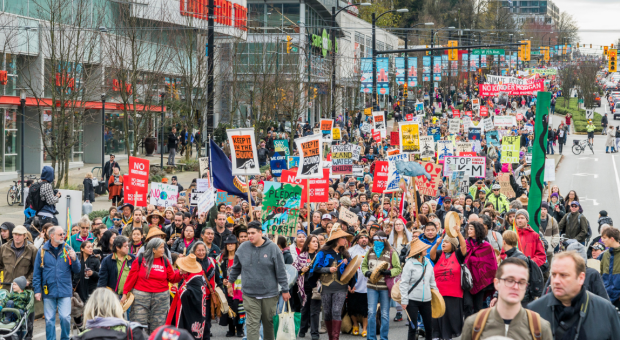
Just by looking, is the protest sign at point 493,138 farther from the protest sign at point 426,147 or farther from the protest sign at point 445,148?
the protest sign at point 426,147

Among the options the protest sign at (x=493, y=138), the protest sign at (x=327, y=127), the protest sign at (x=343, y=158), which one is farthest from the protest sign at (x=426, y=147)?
the protest sign at (x=493, y=138)

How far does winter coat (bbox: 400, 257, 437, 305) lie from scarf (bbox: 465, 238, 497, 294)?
1.63 ft

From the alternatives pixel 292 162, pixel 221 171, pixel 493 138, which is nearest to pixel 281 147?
pixel 292 162

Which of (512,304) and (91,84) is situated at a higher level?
(91,84)

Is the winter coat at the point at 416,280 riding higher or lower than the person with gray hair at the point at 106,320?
lower

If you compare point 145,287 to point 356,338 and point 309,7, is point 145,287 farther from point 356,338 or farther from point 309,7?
point 309,7

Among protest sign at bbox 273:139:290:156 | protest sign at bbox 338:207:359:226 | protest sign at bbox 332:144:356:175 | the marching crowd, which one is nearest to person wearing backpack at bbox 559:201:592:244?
the marching crowd

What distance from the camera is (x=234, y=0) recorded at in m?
46.1

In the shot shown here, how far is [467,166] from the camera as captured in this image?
67.3 feet

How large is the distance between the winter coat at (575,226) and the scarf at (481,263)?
589 centimetres

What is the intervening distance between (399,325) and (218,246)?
2.83 metres

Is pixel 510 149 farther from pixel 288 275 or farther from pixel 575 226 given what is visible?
pixel 288 275

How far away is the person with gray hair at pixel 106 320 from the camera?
5434mm

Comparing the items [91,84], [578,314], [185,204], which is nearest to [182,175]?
[91,84]
